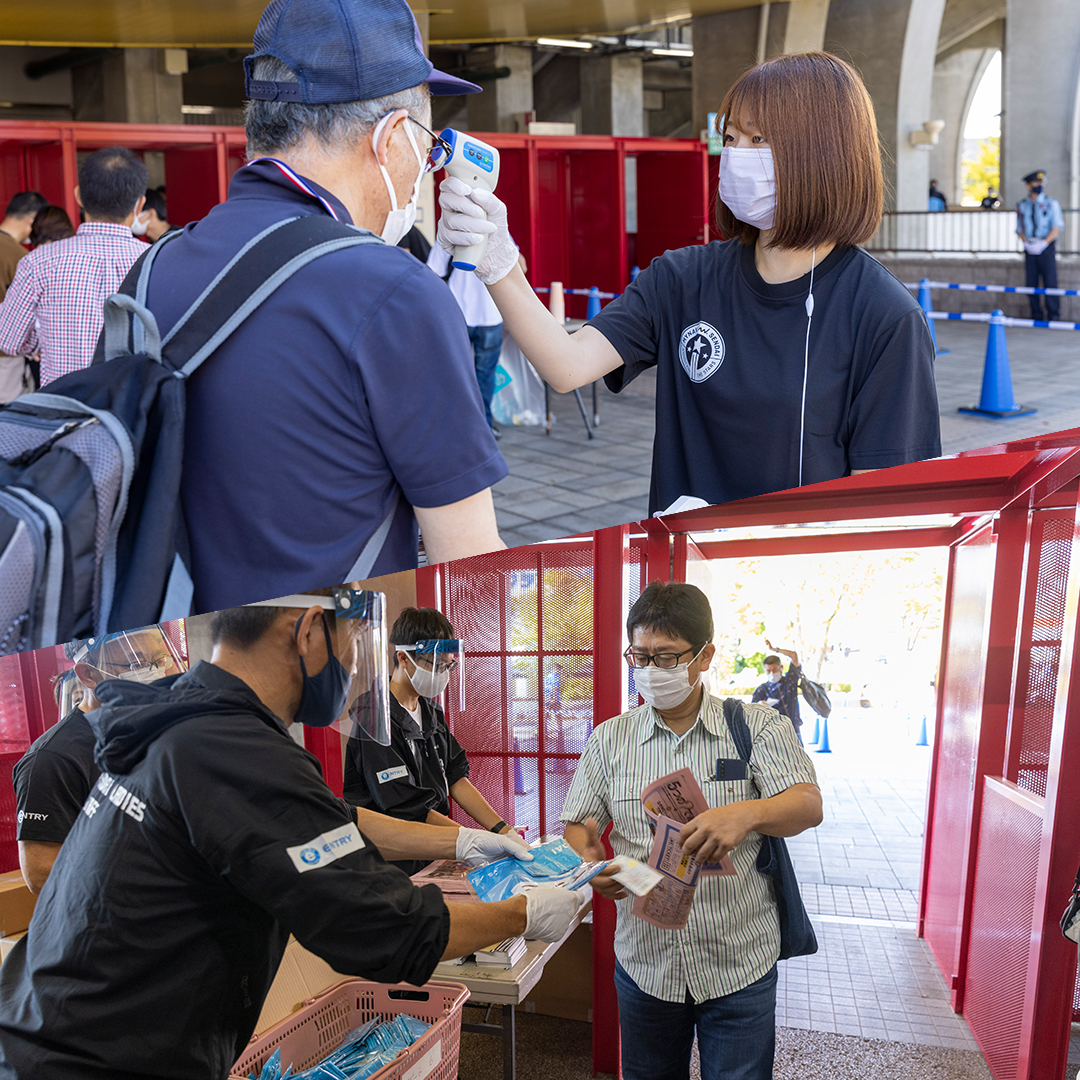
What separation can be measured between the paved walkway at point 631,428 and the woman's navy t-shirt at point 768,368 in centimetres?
10

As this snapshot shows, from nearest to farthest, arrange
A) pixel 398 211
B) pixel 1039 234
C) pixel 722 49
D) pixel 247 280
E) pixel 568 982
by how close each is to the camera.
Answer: pixel 568 982 → pixel 247 280 → pixel 398 211 → pixel 722 49 → pixel 1039 234

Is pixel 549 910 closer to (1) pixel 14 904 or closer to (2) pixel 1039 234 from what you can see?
(1) pixel 14 904

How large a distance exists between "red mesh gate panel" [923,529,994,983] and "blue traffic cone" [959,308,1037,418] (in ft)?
2.98

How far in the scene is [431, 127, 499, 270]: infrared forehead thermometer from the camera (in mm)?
801

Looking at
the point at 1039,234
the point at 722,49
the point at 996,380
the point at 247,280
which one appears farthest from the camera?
the point at 996,380

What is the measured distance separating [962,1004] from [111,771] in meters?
0.45

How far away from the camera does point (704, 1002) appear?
1.77 ft

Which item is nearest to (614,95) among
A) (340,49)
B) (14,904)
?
(340,49)

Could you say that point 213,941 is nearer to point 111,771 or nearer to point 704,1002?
point 111,771

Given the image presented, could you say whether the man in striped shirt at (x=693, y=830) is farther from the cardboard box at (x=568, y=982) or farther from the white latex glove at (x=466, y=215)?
the white latex glove at (x=466, y=215)

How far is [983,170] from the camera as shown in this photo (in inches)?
47.0

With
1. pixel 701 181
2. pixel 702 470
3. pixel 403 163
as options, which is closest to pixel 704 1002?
pixel 702 470

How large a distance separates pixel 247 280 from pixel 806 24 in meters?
0.71

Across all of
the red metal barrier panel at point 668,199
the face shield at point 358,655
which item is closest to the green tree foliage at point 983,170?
the red metal barrier panel at point 668,199
